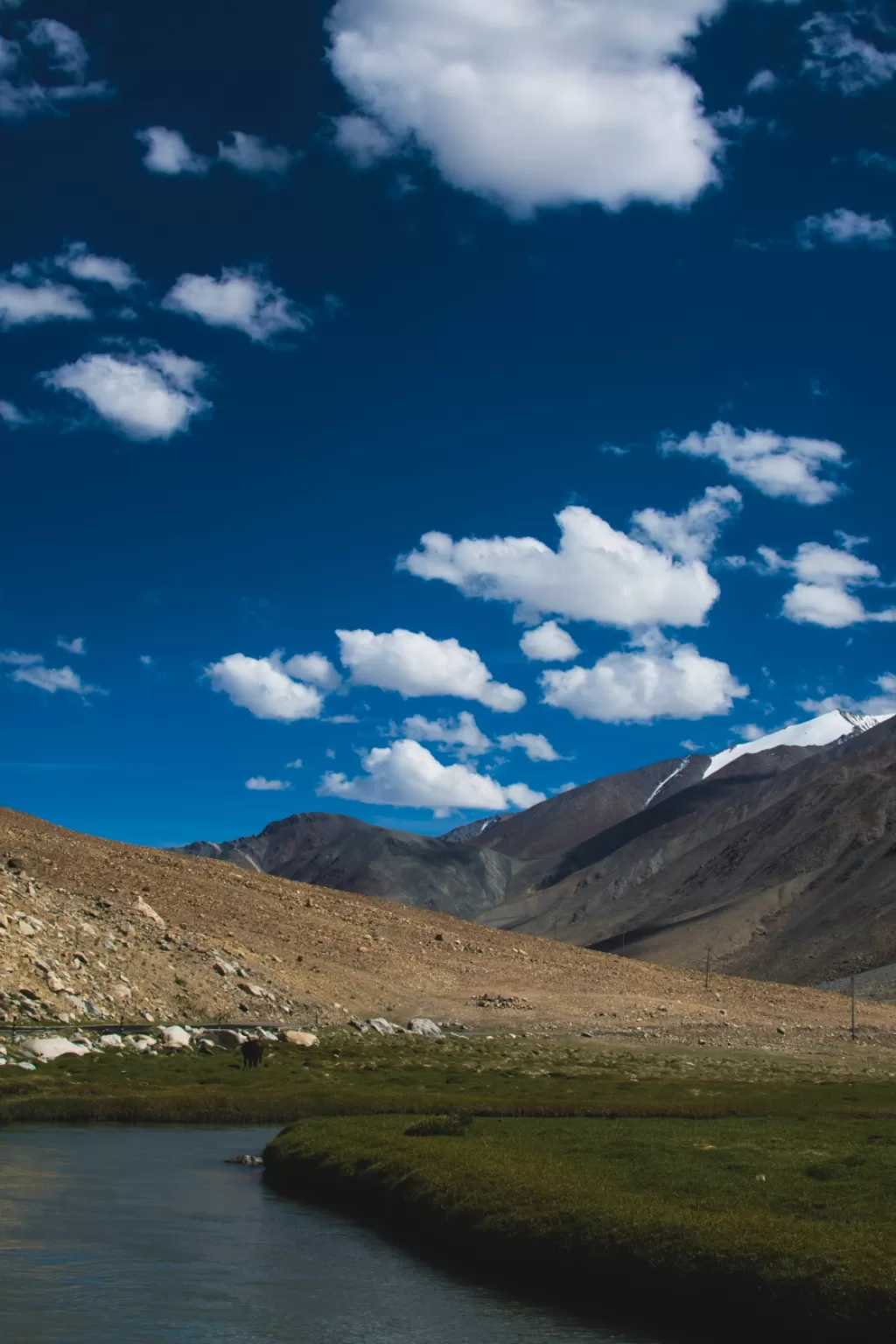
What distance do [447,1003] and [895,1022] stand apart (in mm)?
39450

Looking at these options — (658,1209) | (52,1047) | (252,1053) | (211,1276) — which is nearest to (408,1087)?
(252,1053)

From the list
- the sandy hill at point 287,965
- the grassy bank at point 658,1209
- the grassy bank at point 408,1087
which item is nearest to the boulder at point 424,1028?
the sandy hill at point 287,965

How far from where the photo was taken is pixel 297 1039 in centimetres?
5666

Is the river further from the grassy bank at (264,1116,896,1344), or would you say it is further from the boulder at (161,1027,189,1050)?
the boulder at (161,1027,189,1050)

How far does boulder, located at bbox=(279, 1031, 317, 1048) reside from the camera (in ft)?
185

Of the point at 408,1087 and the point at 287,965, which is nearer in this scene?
the point at 408,1087

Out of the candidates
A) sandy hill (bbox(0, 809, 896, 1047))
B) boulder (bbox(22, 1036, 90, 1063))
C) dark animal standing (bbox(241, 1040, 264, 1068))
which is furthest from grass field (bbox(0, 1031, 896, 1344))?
sandy hill (bbox(0, 809, 896, 1047))

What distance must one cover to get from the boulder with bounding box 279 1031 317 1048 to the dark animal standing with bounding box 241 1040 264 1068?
818 cm

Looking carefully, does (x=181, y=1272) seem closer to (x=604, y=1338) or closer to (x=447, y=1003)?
(x=604, y=1338)

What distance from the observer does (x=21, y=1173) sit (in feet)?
88.3

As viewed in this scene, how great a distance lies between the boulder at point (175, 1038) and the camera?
2059 inches

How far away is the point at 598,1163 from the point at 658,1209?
A: 5325 millimetres

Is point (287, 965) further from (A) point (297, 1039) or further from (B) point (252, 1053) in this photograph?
(B) point (252, 1053)

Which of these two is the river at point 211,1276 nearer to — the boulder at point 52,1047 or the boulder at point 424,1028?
the boulder at point 52,1047
